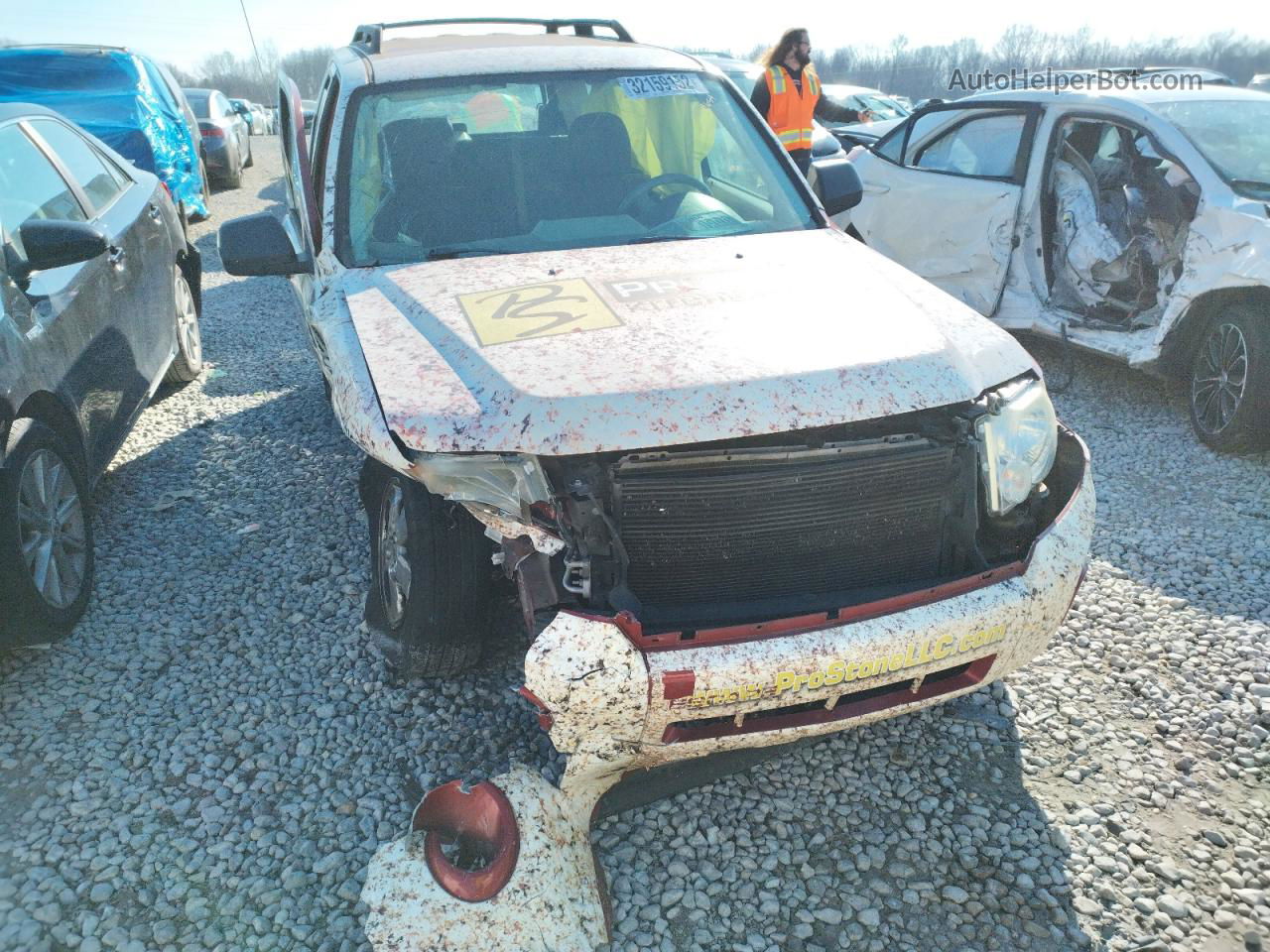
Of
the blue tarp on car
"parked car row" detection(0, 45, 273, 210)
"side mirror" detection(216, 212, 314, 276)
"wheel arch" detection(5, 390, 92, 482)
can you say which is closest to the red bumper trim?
"side mirror" detection(216, 212, 314, 276)

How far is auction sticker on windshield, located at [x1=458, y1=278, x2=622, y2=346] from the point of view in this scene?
264cm

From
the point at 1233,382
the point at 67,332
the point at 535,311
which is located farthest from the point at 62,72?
the point at 1233,382

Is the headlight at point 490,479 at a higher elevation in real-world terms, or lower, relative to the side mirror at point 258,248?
lower

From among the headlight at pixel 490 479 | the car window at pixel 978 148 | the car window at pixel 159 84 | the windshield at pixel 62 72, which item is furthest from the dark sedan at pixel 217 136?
the headlight at pixel 490 479

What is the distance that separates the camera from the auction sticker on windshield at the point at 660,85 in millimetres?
3777

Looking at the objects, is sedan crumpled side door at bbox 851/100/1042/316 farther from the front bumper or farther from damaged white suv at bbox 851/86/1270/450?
the front bumper

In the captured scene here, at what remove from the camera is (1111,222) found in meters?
5.78

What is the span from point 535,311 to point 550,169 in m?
1.00

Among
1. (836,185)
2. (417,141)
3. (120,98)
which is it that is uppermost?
(417,141)

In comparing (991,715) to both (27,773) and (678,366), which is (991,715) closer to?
(678,366)

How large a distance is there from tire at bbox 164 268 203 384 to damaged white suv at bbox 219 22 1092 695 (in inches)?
92.9

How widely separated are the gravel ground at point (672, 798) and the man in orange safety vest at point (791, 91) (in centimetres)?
428

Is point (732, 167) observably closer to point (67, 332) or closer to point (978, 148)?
point (67, 332)

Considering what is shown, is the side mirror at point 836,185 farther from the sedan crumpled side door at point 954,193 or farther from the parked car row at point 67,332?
the parked car row at point 67,332
